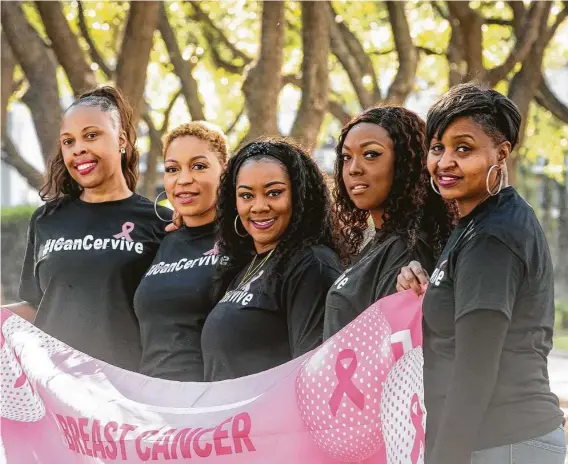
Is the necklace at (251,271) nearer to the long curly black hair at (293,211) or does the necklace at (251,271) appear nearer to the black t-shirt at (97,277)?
the long curly black hair at (293,211)

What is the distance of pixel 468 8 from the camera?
13.2 m

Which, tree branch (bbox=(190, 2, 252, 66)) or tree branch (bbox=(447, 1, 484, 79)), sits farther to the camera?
tree branch (bbox=(190, 2, 252, 66))

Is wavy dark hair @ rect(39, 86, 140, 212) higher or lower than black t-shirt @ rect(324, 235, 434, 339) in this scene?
higher

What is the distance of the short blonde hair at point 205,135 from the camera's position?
4953mm

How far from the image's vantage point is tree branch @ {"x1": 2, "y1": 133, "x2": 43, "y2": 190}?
11430 millimetres

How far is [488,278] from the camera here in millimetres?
3160

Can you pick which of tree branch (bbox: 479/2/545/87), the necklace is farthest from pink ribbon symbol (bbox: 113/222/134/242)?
tree branch (bbox: 479/2/545/87)

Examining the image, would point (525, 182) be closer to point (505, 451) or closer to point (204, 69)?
point (204, 69)

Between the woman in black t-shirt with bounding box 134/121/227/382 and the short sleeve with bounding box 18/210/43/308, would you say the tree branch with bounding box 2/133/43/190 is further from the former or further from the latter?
the woman in black t-shirt with bounding box 134/121/227/382

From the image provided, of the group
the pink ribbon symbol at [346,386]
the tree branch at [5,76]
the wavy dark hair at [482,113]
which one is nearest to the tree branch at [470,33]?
the tree branch at [5,76]

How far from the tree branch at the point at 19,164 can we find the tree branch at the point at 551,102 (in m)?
7.26

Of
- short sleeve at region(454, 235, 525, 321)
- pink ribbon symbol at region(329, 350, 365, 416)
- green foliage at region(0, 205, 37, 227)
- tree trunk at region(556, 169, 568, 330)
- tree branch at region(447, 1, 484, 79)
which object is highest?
tree branch at region(447, 1, 484, 79)

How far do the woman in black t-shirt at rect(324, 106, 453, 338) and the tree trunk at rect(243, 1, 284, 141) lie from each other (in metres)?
4.82

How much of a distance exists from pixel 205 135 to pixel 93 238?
71 cm
